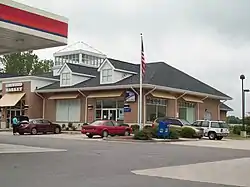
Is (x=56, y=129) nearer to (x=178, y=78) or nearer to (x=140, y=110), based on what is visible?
(x=140, y=110)

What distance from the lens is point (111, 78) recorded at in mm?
46188

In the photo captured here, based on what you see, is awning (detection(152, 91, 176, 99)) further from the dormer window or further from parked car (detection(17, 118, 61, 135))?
parked car (detection(17, 118, 61, 135))

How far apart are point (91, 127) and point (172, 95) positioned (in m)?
13.8

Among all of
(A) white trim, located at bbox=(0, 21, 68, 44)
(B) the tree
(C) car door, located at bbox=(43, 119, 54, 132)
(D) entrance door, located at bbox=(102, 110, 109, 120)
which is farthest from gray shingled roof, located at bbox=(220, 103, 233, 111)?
(A) white trim, located at bbox=(0, 21, 68, 44)

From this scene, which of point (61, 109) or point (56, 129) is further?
point (61, 109)

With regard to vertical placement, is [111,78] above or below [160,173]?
above

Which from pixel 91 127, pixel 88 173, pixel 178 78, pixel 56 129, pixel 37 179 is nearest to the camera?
pixel 37 179

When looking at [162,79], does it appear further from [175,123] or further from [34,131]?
[34,131]

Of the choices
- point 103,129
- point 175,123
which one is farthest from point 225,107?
point 103,129

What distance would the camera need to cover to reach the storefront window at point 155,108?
44719 mm

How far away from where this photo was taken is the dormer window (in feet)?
152

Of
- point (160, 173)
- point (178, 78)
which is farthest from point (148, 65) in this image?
point (160, 173)

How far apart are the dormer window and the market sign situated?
1097 centimetres

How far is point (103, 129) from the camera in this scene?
35.3 m
